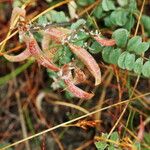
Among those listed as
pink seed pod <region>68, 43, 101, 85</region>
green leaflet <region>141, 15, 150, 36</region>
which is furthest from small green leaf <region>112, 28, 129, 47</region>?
green leaflet <region>141, 15, 150, 36</region>

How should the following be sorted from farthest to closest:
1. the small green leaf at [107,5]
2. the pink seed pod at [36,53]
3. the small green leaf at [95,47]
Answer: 1. the small green leaf at [107,5]
2. the small green leaf at [95,47]
3. the pink seed pod at [36,53]

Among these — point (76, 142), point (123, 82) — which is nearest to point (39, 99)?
point (76, 142)

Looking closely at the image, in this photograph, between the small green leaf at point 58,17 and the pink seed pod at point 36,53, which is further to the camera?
the small green leaf at point 58,17

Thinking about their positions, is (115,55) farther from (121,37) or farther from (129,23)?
(129,23)

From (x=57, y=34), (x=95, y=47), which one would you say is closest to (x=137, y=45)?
(x=95, y=47)

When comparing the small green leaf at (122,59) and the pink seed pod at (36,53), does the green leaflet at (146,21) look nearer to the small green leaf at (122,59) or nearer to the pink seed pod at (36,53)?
the small green leaf at (122,59)

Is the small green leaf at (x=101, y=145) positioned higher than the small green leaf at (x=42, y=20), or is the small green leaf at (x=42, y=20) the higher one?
the small green leaf at (x=42, y=20)

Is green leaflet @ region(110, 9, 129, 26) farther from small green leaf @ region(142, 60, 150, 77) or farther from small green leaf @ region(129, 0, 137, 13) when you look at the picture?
small green leaf @ region(142, 60, 150, 77)

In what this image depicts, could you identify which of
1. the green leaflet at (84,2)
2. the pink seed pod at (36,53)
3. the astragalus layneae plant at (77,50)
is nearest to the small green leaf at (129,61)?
the astragalus layneae plant at (77,50)
